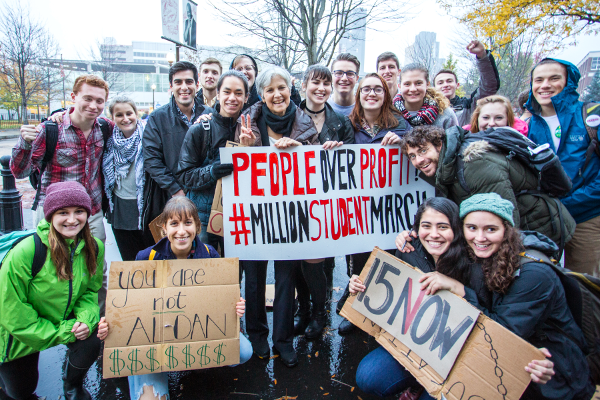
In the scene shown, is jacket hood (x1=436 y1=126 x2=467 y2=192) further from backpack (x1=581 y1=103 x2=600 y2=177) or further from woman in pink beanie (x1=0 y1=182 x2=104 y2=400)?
woman in pink beanie (x1=0 y1=182 x2=104 y2=400)

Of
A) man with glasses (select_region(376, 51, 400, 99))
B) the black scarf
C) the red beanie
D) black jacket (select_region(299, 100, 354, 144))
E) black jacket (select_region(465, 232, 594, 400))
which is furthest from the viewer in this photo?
man with glasses (select_region(376, 51, 400, 99))

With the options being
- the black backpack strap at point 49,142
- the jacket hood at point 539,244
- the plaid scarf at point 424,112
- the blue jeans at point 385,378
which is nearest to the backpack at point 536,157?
the jacket hood at point 539,244

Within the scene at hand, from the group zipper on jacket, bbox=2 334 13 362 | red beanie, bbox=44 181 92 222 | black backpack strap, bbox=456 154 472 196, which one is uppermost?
black backpack strap, bbox=456 154 472 196

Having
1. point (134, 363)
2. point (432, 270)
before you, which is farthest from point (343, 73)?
point (134, 363)

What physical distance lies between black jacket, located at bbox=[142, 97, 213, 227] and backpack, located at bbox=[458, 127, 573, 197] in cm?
246

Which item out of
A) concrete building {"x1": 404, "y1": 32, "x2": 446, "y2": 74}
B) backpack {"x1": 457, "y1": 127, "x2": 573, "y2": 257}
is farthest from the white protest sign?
concrete building {"x1": 404, "y1": 32, "x2": 446, "y2": 74}

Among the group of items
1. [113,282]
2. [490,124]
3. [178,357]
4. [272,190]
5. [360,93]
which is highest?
[360,93]

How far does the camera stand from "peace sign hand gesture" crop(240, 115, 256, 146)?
288 cm

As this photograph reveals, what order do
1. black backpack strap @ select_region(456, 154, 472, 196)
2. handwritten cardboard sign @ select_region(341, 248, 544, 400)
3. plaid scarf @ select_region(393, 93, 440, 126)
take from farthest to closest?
plaid scarf @ select_region(393, 93, 440, 126)
black backpack strap @ select_region(456, 154, 472, 196)
handwritten cardboard sign @ select_region(341, 248, 544, 400)

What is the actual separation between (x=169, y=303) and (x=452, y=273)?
1.83 meters

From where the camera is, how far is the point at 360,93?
11.2 feet

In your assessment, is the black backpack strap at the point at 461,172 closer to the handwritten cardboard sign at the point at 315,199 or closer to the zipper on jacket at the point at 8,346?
the handwritten cardboard sign at the point at 315,199

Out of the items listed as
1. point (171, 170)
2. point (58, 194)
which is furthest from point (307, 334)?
point (58, 194)

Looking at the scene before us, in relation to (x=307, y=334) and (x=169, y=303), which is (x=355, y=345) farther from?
(x=169, y=303)
